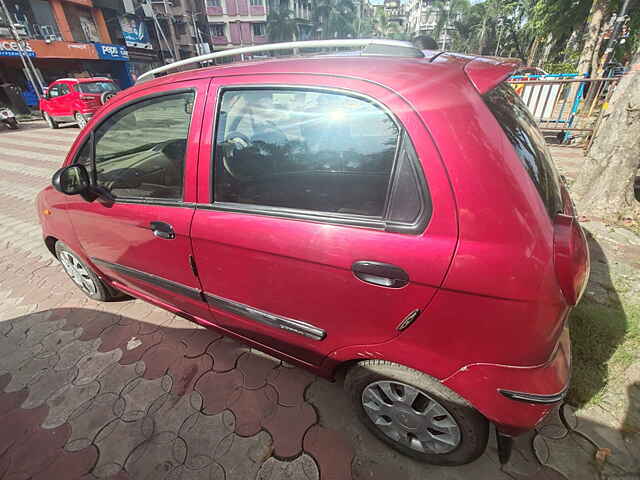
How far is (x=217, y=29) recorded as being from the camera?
1577 inches

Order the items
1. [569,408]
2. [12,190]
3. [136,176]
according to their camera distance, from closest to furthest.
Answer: [569,408], [136,176], [12,190]

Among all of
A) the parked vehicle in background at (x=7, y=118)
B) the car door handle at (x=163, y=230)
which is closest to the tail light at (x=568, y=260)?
the car door handle at (x=163, y=230)

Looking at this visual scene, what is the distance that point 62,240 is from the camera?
254 cm

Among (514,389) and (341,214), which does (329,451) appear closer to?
(514,389)

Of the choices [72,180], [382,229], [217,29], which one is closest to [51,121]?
[72,180]

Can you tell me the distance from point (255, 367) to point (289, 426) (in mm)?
481

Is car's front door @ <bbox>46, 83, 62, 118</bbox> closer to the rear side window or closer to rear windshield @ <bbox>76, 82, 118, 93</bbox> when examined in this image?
rear windshield @ <bbox>76, 82, 118, 93</bbox>

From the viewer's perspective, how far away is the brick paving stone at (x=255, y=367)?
2016mm

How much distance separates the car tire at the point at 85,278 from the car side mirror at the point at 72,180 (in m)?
0.92

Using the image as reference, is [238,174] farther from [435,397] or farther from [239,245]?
[435,397]

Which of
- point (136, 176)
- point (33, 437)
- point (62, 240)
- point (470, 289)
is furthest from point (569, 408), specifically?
point (62, 240)

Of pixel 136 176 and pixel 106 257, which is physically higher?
pixel 136 176

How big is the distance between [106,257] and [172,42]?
133ft

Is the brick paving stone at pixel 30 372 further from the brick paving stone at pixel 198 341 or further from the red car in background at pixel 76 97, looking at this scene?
the red car in background at pixel 76 97
